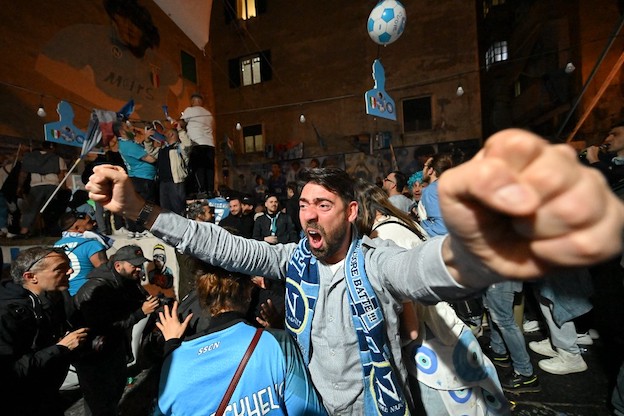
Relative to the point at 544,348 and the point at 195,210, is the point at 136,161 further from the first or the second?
the point at 544,348

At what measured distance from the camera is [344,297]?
1462 millimetres

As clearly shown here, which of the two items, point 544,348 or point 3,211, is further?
point 3,211

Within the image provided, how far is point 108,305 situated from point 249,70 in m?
16.6

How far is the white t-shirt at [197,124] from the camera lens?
16.3ft

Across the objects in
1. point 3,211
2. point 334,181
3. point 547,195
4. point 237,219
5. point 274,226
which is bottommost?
point 274,226

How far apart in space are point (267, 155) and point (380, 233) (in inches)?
564

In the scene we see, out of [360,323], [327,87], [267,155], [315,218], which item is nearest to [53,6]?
[267,155]

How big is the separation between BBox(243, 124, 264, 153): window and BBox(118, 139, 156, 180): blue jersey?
37.2 ft

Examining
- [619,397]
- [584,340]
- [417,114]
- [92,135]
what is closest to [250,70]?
[417,114]

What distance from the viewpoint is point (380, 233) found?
200 cm

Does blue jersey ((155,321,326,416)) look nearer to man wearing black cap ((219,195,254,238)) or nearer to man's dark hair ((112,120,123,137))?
man wearing black cap ((219,195,254,238))

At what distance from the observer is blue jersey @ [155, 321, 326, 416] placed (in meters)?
1.38

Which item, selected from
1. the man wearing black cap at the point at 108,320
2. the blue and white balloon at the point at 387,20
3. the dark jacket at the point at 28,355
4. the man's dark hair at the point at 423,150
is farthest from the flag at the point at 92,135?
the man's dark hair at the point at 423,150

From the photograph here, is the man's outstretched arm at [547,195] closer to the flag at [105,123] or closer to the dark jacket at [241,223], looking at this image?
the dark jacket at [241,223]
